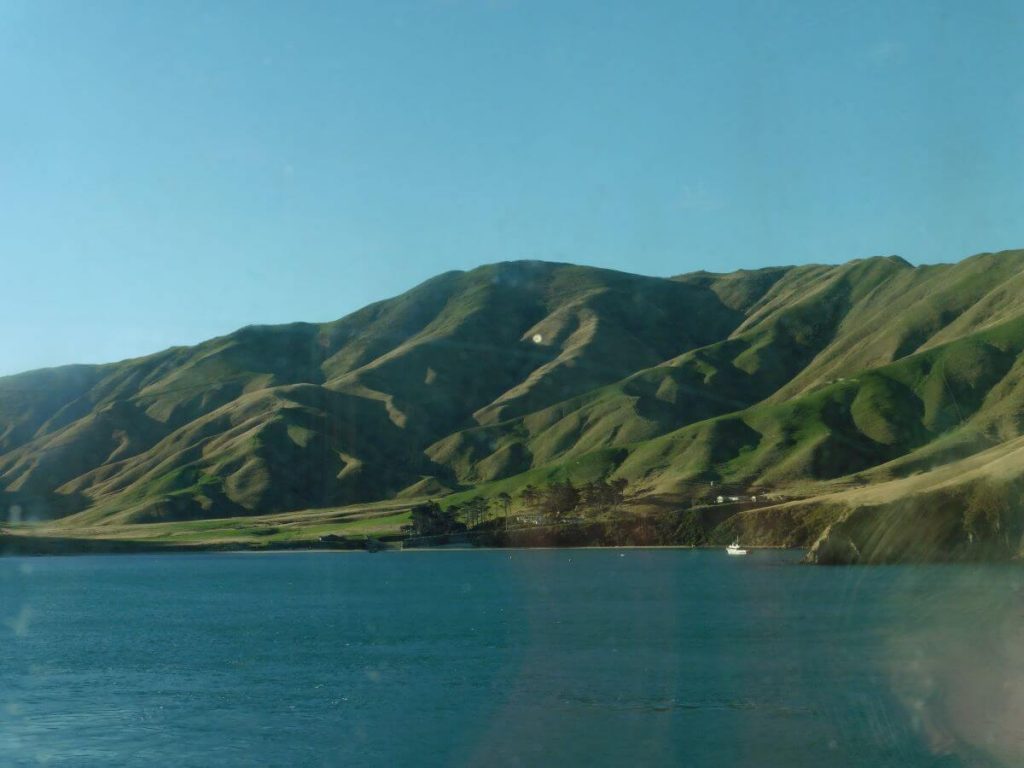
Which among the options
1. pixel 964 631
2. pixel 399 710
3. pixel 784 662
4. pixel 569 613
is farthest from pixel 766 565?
pixel 399 710

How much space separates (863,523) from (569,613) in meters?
53.6

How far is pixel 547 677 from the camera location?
67438 mm

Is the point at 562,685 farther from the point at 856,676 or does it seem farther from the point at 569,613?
the point at 569,613

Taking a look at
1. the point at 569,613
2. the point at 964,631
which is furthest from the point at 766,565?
the point at 964,631

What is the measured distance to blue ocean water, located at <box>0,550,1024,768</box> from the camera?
5056 centimetres

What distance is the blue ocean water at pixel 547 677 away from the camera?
50.6 meters

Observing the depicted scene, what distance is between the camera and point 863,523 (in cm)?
13962

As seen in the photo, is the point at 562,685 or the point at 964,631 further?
the point at 964,631

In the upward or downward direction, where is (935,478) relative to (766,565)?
upward

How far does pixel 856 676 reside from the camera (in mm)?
64000

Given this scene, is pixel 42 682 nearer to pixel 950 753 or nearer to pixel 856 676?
pixel 856 676

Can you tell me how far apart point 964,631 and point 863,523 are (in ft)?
204

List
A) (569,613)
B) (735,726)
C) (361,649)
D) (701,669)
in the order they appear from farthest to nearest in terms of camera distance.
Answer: (569,613)
(361,649)
(701,669)
(735,726)

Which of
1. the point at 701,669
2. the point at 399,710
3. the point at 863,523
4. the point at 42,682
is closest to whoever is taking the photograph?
the point at 399,710
